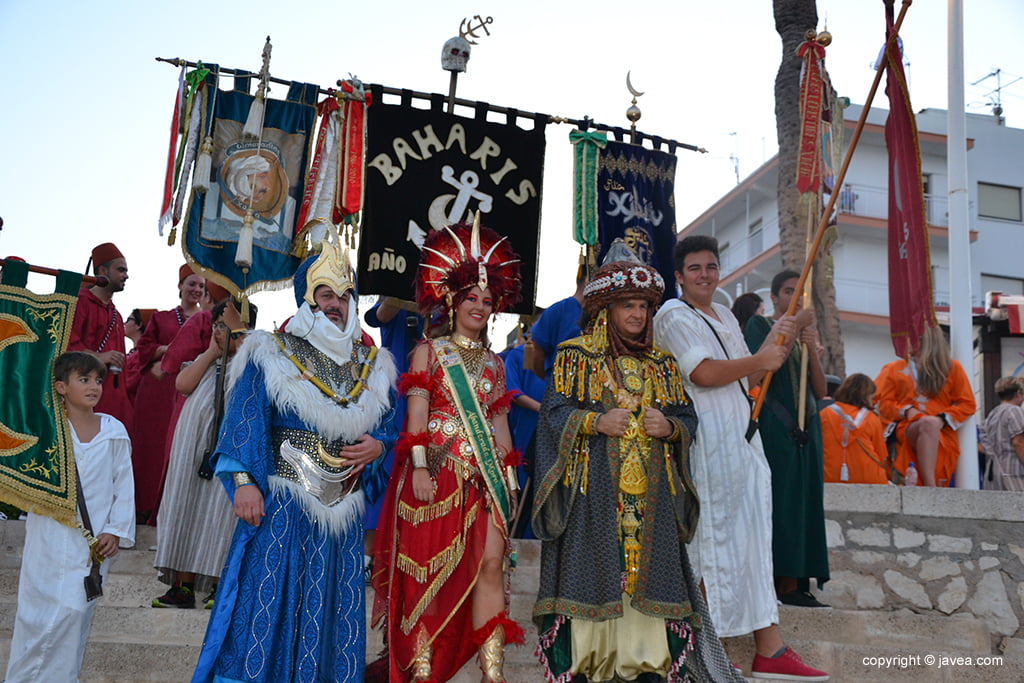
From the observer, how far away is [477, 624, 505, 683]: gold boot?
4.35 metres

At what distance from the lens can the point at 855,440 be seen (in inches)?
293

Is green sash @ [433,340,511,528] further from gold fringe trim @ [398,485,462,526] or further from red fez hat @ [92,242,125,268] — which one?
red fez hat @ [92,242,125,268]

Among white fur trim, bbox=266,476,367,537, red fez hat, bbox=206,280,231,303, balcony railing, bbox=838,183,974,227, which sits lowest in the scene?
white fur trim, bbox=266,476,367,537

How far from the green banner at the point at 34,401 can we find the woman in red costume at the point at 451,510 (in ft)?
5.08

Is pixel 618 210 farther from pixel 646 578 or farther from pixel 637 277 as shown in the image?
pixel 646 578

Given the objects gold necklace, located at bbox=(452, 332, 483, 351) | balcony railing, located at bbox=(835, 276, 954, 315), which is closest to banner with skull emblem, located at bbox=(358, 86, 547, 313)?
gold necklace, located at bbox=(452, 332, 483, 351)

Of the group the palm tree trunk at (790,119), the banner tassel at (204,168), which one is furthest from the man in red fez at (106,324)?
the palm tree trunk at (790,119)

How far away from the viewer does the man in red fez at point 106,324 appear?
6961 millimetres

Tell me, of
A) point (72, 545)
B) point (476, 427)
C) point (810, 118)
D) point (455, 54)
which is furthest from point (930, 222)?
point (72, 545)

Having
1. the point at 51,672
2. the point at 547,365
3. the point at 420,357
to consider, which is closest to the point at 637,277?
the point at 420,357

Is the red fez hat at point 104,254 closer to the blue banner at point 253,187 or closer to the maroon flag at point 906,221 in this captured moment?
the blue banner at point 253,187

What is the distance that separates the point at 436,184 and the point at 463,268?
7.73 ft

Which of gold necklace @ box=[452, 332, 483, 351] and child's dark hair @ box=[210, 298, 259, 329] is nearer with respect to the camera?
gold necklace @ box=[452, 332, 483, 351]

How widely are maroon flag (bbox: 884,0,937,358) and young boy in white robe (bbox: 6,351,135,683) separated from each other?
14.9 feet
